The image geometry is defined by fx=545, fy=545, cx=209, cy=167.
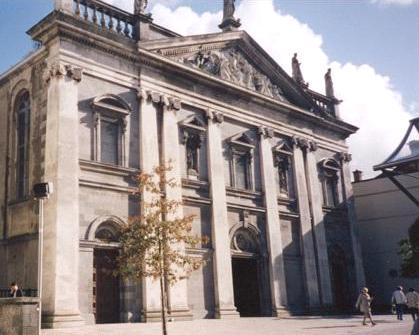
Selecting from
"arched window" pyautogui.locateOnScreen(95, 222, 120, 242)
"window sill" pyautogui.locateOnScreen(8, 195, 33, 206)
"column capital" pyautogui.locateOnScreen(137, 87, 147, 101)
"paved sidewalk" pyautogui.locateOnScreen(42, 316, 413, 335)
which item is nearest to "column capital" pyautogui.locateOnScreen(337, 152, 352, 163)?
"column capital" pyautogui.locateOnScreen(137, 87, 147, 101)

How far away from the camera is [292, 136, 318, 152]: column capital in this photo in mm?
29997

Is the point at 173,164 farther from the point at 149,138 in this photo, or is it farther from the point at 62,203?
the point at 62,203

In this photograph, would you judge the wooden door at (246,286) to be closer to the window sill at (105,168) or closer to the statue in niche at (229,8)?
the window sill at (105,168)

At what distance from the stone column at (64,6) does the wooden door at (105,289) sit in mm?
9128

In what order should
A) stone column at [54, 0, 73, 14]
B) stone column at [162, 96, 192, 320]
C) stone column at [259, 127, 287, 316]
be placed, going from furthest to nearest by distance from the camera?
stone column at [259, 127, 287, 316], stone column at [162, 96, 192, 320], stone column at [54, 0, 73, 14]

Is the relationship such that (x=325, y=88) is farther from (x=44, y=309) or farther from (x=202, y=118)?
(x=44, y=309)

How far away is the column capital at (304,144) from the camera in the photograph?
3000cm

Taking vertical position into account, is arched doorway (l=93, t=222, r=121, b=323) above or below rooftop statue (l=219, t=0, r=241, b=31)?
below

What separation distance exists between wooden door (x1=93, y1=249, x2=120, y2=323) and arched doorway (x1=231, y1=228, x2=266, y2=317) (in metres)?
7.01

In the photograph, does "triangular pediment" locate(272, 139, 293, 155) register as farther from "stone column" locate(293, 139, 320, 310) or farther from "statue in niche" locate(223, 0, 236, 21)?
"statue in niche" locate(223, 0, 236, 21)

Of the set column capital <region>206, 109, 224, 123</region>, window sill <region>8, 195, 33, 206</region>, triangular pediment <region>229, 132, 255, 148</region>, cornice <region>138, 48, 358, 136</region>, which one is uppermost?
cornice <region>138, 48, 358, 136</region>

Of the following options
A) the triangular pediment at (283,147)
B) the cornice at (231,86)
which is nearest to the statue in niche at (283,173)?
the triangular pediment at (283,147)

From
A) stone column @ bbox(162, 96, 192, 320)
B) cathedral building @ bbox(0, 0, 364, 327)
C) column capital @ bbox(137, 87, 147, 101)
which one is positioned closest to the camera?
cathedral building @ bbox(0, 0, 364, 327)

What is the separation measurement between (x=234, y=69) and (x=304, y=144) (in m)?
6.14
